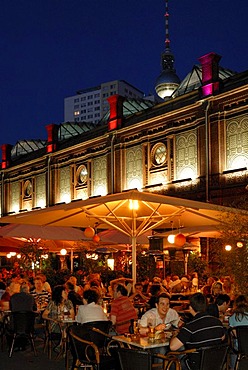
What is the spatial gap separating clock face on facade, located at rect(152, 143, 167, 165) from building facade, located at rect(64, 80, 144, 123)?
361 ft

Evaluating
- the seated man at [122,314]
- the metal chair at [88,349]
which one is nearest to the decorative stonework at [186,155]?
the seated man at [122,314]

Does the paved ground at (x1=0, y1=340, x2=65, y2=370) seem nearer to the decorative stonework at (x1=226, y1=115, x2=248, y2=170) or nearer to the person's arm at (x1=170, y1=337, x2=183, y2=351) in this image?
the person's arm at (x1=170, y1=337, x2=183, y2=351)

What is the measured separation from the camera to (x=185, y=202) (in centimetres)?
1227

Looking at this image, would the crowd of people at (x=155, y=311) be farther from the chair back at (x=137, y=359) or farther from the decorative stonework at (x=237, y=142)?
the decorative stonework at (x=237, y=142)

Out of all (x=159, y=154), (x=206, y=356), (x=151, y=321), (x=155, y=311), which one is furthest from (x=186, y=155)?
(x=206, y=356)

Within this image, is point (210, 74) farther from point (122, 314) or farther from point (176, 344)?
point (176, 344)

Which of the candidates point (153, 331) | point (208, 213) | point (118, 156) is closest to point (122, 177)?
point (118, 156)

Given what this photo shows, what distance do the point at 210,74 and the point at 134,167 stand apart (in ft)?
21.5

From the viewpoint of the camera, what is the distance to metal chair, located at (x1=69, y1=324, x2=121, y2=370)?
800 cm

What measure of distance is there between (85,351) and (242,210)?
17.5 ft

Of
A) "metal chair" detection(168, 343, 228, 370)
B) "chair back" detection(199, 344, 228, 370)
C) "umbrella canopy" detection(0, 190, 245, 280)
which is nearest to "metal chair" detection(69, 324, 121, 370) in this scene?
"metal chair" detection(168, 343, 228, 370)

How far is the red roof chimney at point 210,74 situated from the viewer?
81.2 feet

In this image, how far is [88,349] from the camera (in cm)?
831

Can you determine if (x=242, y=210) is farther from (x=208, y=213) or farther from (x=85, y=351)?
(x=85, y=351)
